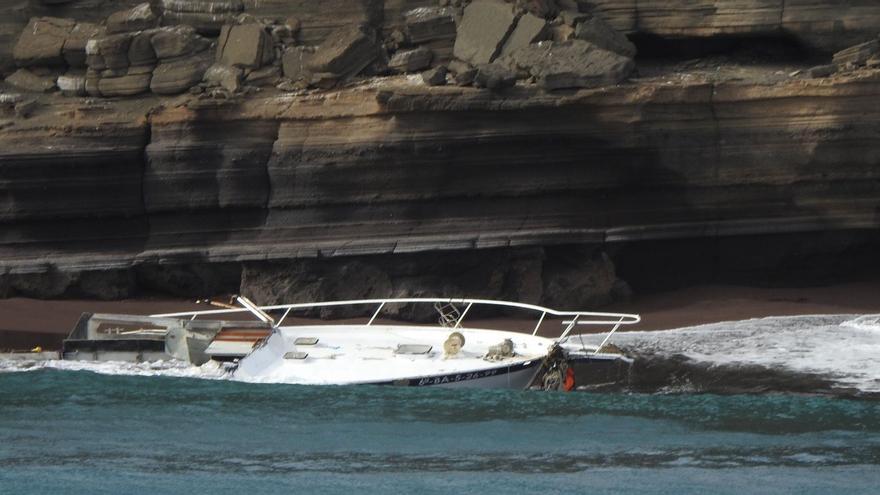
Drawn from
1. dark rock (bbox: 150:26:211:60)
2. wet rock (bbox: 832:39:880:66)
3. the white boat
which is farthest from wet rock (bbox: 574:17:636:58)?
dark rock (bbox: 150:26:211:60)

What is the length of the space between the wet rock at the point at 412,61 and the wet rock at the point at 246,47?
1842 millimetres

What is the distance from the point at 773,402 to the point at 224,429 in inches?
232

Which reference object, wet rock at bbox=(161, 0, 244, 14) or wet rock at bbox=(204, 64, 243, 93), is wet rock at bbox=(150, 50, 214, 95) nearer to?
wet rock at bbox=(204, 64, 243, 93)

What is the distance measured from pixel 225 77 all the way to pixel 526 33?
433 cm

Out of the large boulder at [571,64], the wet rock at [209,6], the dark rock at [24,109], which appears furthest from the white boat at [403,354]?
the wet rock at [209,6]

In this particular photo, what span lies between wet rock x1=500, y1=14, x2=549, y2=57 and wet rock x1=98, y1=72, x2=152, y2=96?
5.22 metres

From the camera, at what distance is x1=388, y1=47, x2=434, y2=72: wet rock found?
24.2 m

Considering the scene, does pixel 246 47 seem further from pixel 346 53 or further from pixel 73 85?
pixel 73 85

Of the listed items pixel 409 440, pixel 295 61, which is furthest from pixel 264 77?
pixel 409 440

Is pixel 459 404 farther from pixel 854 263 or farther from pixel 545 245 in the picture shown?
pixel 854 263

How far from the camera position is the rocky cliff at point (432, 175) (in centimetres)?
2272

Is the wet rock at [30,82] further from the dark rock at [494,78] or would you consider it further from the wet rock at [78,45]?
the dark rock at [494,78]

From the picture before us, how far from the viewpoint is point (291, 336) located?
20672mm

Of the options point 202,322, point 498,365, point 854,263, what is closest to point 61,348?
point 202,322
